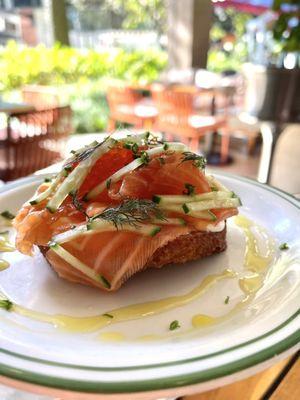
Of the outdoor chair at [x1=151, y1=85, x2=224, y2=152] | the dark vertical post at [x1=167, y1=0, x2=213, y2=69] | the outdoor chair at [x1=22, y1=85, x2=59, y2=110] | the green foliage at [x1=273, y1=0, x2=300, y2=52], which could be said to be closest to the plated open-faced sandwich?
the green foliage at [x1=273, y1=0, x2=300, y2=52]

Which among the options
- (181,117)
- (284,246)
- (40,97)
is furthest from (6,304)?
(181,117)

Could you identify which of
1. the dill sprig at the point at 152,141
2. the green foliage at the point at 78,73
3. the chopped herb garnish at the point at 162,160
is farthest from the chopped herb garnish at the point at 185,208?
the green foliage at the point at 78,73

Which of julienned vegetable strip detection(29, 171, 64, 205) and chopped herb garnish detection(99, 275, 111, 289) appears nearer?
chopped herb garnish detection(99, 275, 111, 289)

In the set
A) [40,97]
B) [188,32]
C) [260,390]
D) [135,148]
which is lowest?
[40,97]

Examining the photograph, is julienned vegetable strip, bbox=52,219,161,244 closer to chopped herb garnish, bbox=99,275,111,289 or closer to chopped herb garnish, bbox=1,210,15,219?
chopped herb garnish, bbox=99,275,111,289

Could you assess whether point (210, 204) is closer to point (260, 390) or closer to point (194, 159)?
point (194, 159)

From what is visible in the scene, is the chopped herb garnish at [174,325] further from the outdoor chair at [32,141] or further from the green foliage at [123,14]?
the green foliage at [123,14]
